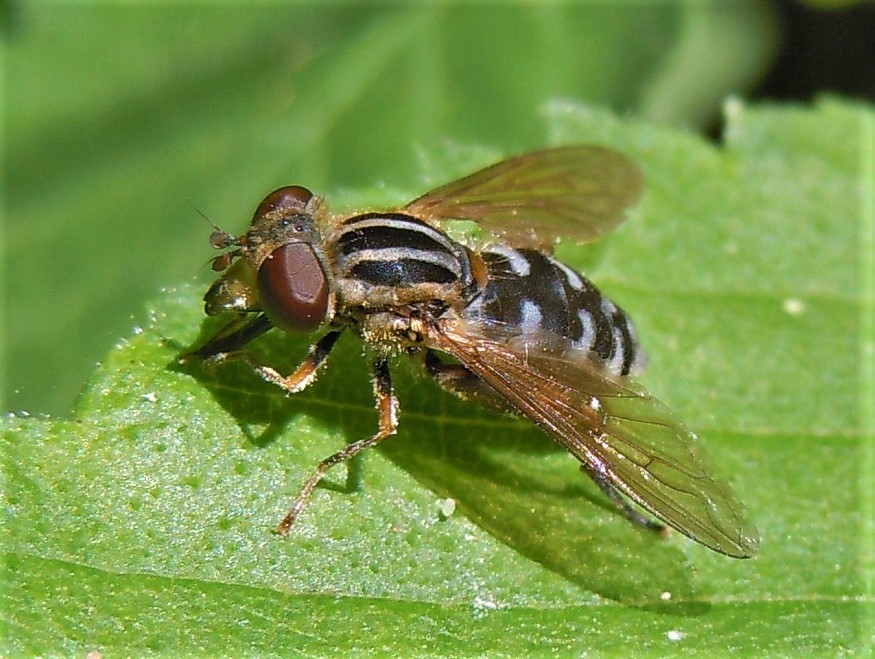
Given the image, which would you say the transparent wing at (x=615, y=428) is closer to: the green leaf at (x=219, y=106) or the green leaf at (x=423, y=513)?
the green leaf at (x=423, y=513)

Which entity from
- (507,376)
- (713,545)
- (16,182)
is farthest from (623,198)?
(16,182)

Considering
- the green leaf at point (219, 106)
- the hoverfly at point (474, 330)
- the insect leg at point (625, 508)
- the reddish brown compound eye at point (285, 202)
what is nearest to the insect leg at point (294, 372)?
the hoverfly at point (474, 330)

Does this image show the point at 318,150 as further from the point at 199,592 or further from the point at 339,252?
the point at 199,592

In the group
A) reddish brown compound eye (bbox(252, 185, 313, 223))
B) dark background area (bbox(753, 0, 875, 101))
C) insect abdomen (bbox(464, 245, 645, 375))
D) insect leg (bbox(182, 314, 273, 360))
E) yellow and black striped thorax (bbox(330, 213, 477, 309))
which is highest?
reddish brown compound eye (bbox(252, 185, 313, 223))

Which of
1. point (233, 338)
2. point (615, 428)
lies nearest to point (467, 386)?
point (615, 428)

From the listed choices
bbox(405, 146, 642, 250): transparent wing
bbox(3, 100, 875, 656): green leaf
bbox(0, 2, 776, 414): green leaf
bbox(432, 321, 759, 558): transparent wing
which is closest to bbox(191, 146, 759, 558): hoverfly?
bbox(432, 321, 759, 558): transparent wing

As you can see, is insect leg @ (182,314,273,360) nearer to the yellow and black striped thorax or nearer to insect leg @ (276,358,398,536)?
the yellow and black striped thorax
